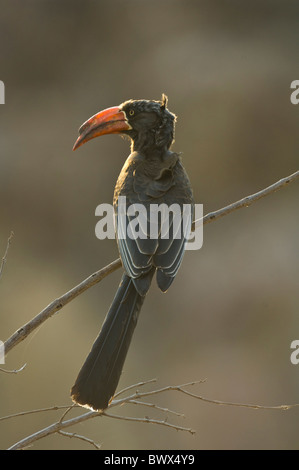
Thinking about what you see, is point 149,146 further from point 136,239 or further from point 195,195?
point 195,195

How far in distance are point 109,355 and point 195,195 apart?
5.44 meters

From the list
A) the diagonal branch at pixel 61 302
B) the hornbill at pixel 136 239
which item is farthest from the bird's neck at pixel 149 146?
the diagonal branch at pixel 61 302

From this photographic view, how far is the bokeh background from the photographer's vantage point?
263 inches

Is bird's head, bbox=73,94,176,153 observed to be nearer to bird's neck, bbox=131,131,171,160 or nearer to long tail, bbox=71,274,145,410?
bird's neck, bbox=131,131,171,160

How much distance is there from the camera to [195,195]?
24.2 feet

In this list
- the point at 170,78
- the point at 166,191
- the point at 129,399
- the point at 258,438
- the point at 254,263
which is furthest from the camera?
the point at 170,78

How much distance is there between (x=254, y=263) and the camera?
701cm

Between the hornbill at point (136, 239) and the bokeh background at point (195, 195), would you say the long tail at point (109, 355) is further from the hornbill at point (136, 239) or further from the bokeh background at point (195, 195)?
the bokeh background at point (195, 195)

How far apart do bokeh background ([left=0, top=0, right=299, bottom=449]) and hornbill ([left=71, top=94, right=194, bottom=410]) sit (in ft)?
13.5

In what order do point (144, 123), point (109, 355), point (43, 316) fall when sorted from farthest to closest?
point (144, 123)
point (109, 355)
point (43, 316)

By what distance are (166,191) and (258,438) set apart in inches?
182

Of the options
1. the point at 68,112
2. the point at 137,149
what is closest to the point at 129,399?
the point at 137,149

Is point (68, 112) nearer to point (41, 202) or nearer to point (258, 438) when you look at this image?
point (41, 202)

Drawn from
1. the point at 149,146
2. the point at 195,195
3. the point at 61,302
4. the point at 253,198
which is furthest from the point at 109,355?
→ the point at 195,195
